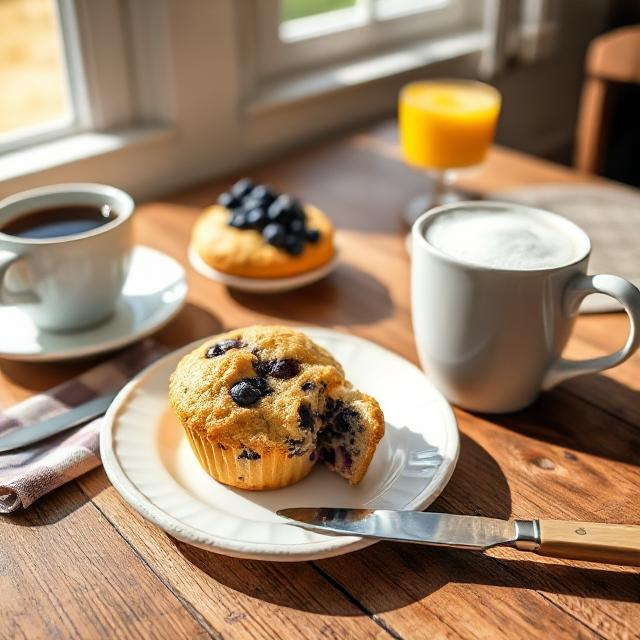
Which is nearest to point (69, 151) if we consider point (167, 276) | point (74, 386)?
point (167, 276)

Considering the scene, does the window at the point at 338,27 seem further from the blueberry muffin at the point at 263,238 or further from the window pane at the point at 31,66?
the blueberry muffin at the point at 263,238

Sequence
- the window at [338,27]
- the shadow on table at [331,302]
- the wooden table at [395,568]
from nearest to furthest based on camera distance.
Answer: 1. the wooden table at [395,568]
2. the shadow on table at [331,302]
3. the window at [338,27]

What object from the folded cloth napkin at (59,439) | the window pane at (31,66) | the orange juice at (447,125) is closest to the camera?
the folded cloth napkin at (59,439)

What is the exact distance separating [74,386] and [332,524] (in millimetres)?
354

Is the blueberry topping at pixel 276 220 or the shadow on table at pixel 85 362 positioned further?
the blueberry topping at pixel 276 220

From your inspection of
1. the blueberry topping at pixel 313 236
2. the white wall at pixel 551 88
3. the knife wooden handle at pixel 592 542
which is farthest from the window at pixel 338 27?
the knife wooden handle at pixel 592 542

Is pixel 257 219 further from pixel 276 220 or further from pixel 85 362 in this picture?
pixel 85 362

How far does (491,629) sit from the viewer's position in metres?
0.55

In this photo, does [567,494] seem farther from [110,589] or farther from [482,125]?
[482,125]

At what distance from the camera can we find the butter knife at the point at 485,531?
1.90ft

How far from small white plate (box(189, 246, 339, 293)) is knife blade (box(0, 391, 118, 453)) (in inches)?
10.0

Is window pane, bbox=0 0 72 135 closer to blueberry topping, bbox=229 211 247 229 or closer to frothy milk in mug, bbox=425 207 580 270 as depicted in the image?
blueberry topping, bbox=229 211 247 229

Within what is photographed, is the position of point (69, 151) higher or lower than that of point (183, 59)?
lower

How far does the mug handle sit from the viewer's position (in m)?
0.78
